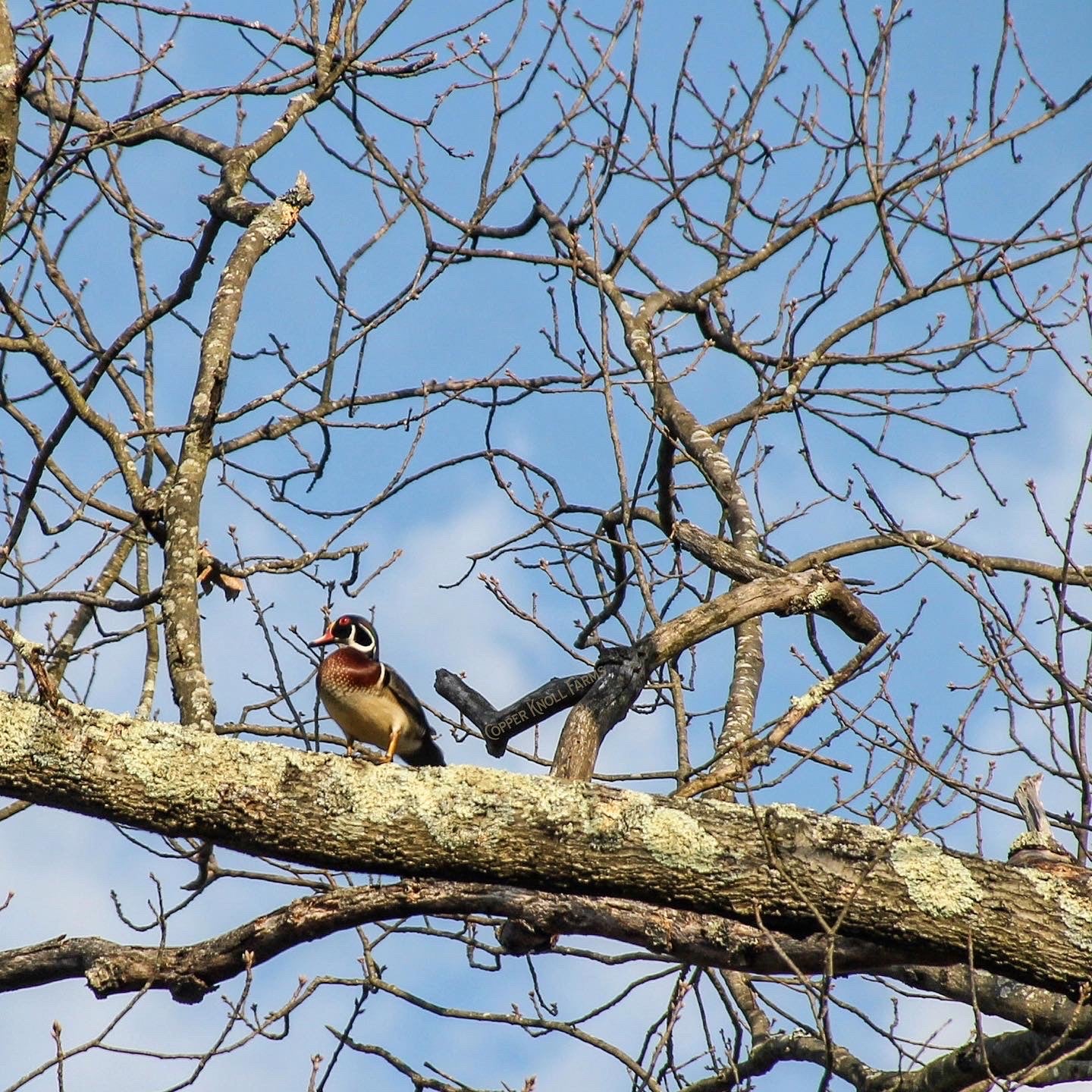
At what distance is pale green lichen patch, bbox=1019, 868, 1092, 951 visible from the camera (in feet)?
9.36

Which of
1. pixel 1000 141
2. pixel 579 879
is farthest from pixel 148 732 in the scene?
pixel 1000 141

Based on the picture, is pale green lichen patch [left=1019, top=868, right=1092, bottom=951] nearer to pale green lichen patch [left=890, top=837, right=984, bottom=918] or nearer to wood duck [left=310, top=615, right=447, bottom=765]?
pale green lichen patch [left=890, top=837, right=984, bottom=918]

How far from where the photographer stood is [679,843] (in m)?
2.83

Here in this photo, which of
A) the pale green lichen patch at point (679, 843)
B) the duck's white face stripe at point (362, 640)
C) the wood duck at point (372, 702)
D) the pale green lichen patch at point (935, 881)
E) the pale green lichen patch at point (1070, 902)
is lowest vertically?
the pale green lichen patch at point (1070, 902)

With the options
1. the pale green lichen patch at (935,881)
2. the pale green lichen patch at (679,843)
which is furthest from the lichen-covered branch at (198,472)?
the pale green lichen patch at (935,881)

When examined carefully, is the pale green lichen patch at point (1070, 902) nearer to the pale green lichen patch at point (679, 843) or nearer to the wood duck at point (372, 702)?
the pale green lichen patch at point (679, 843)

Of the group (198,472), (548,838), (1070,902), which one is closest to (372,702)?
(198,472)

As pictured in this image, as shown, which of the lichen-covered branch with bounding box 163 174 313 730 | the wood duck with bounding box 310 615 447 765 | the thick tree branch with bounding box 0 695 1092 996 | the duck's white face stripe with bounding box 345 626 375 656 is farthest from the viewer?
the duck's white face stripe with bounding box 345 626 375 656

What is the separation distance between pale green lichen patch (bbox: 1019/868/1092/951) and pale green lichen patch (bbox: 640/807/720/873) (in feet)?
2.47

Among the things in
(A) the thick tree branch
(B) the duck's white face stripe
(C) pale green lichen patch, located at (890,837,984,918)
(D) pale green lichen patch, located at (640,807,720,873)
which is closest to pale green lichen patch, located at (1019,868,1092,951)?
(A) the thick tree branch

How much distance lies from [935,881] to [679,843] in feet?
1.95

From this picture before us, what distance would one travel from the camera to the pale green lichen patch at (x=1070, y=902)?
285 centimetres

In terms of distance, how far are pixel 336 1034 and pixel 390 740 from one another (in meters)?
1.15

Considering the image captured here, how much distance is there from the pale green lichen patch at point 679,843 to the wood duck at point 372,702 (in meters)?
2.22
